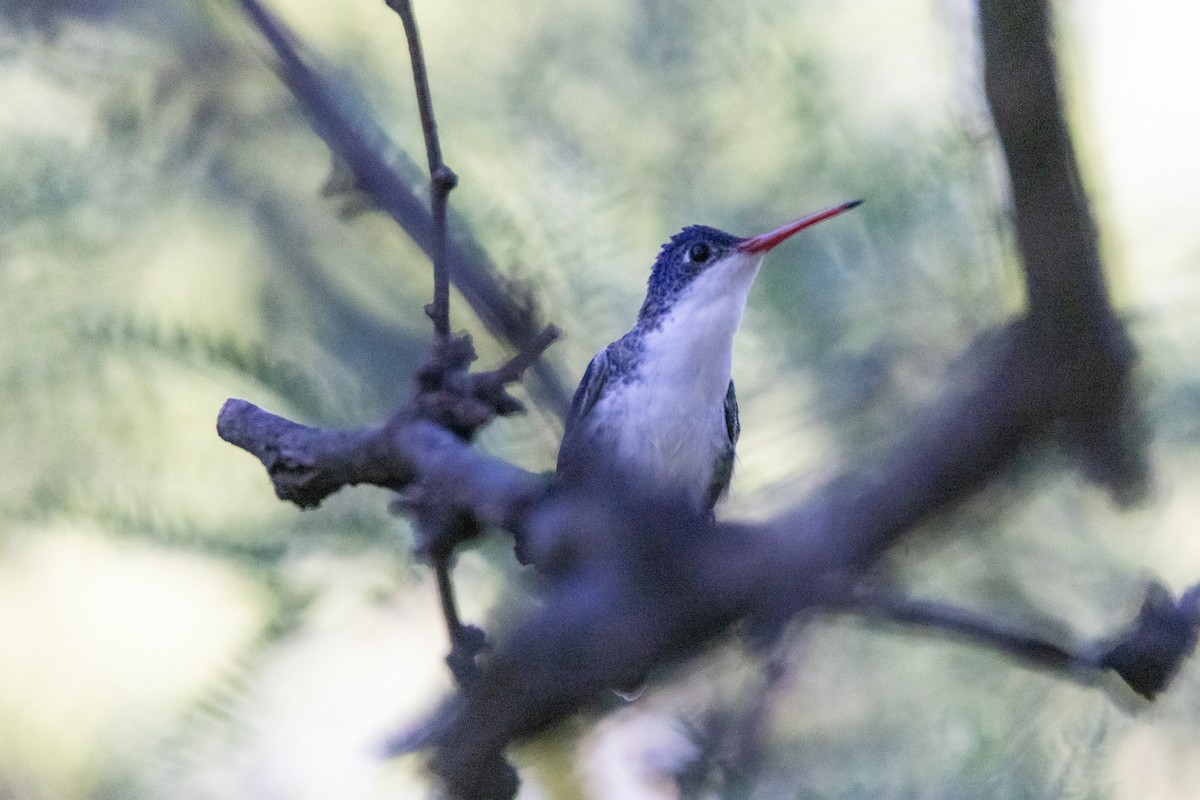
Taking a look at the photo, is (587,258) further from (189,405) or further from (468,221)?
(189,405)

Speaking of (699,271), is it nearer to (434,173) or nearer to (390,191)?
(390,191)

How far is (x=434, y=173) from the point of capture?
1173 mm

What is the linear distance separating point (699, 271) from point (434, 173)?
63.3 inches

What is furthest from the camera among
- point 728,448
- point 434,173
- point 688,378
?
point 688,378

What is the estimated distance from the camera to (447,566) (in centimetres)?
108

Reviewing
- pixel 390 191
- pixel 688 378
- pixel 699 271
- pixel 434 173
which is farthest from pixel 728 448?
pixel 434 173

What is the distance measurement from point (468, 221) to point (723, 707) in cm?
70

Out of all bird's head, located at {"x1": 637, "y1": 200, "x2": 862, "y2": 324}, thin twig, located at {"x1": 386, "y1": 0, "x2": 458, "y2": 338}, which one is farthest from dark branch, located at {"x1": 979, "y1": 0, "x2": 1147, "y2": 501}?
bird's head, located at {"x1": 637, "y1": 200, "x2": 862, "y2": 324}

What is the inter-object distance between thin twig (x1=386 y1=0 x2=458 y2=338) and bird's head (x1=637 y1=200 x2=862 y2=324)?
96cm

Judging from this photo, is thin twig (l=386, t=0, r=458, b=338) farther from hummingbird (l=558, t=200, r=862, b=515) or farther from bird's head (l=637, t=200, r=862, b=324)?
hummingbird (l=558, t=200, r=862, b=515)

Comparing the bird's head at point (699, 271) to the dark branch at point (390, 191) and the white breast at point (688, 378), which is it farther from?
the dark branch at point (390, 191)

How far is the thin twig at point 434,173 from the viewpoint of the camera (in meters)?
1.17

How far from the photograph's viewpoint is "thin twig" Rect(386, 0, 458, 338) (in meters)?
1.17

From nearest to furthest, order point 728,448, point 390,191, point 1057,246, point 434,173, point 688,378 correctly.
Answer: point 1057,246, point 434,173, point 390,191, point 728,448, point 688,378
